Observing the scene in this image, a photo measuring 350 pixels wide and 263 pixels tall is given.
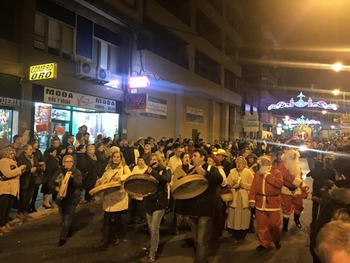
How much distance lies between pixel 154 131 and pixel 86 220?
→ 12507 millimetres

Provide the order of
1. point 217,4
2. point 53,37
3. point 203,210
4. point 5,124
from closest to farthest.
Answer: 1. point 203,210
2. point 5,124
3. point 53,37
4. point 217,4

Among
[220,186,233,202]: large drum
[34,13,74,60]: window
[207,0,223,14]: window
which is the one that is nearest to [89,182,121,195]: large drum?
[220,186,233,202]: large drum

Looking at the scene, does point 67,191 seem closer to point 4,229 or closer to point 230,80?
point 4,229

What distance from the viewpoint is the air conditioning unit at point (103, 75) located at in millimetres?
→ 15610

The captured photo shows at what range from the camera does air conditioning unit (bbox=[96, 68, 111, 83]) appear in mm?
15610

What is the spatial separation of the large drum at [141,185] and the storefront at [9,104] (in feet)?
26.7

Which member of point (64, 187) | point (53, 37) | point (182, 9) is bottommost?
point (64, 187)

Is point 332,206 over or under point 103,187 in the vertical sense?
over

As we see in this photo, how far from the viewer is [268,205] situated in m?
6.32

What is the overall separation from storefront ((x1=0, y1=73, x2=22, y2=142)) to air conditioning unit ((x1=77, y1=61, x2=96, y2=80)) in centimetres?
305

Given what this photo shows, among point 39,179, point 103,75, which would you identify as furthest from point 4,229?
point 103,75

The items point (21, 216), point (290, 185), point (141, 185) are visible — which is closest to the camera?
point (141, 185)

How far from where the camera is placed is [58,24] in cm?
1410

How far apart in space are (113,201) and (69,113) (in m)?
9.67
